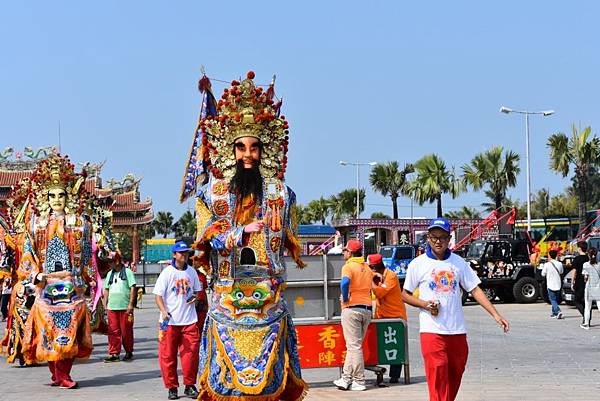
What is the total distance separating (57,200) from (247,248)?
509 cm

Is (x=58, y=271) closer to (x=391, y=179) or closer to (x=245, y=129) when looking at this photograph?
(x=245, y=129)

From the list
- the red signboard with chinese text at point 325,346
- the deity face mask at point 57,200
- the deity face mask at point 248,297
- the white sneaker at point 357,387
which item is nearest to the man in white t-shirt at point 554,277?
the red signboard with chinese text at point 325,346

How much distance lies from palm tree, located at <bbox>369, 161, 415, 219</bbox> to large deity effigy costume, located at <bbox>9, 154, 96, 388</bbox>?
2016 inches

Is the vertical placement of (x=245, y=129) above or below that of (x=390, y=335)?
above

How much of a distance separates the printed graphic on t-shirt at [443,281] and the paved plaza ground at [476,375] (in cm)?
307

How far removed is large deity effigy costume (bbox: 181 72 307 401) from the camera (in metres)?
7.44

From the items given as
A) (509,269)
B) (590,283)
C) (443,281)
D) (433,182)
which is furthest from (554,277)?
(433,182)

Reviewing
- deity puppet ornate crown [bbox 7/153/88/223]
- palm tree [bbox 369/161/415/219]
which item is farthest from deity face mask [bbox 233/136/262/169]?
palm tree [bbox 369/161/415/219]

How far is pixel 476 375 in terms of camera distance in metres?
12.2

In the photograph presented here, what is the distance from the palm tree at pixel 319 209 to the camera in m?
85.9

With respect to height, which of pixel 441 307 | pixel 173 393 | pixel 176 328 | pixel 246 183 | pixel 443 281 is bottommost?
pixel 173 393

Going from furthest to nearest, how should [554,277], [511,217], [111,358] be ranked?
[511,217] < [554,277] < [111,358]

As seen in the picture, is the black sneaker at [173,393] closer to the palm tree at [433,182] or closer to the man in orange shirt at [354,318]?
the man in orange shirt at [354,318]

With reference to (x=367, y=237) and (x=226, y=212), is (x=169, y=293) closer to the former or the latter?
(x=226, y=212)
